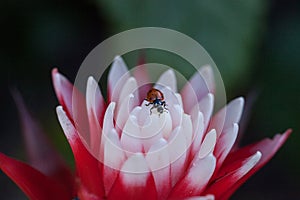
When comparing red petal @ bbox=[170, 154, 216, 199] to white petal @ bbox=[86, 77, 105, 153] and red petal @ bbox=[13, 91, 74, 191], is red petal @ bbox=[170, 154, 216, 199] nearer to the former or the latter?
white petal @ bbox=[86, 77, 105, 153]

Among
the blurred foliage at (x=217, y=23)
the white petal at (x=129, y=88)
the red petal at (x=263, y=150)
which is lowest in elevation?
the red petal at (x=263, y=150)

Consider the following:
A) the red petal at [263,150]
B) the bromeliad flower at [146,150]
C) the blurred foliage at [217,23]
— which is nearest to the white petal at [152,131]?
the bromeliad flower at [146,150]

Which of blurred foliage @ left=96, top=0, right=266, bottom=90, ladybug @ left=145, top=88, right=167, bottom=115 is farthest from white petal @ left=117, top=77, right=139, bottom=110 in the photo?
blurred foliage @ left=96, top=0, right=266, bottom=90

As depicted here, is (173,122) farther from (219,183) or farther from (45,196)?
(45,196)

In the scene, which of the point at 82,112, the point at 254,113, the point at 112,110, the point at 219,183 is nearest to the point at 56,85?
the point at 82,112

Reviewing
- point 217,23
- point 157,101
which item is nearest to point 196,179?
point 157,101

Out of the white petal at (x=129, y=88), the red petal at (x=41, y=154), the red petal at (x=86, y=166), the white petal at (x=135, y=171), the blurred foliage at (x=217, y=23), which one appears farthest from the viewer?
the blurred foliage at (x=217, y=23)

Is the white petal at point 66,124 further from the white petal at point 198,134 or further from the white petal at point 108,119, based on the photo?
the white petal at point 198,134
